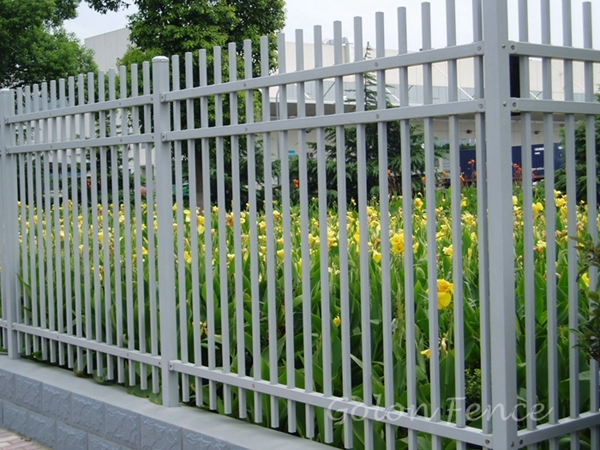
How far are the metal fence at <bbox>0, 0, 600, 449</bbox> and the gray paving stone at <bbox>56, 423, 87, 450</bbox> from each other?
39 cm

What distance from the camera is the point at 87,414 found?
4.83 meters

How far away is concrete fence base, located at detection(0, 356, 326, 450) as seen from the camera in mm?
3896

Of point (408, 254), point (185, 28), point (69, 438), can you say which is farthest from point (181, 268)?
point (185, 28)

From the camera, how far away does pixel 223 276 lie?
4090 mm

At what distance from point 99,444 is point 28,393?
89cm

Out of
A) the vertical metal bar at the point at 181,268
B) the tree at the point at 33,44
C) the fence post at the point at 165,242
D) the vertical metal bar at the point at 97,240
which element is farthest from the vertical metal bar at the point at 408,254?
the tree at the point at 33,44

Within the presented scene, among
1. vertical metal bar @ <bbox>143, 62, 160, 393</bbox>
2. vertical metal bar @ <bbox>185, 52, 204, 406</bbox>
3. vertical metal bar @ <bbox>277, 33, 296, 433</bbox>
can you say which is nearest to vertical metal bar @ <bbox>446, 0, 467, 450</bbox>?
vertical metal bar @ <bbox>277, 33, 296, 433</bbox>

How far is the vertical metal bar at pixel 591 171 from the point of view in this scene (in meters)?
3.09

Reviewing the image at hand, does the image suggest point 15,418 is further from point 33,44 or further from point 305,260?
point 33,44

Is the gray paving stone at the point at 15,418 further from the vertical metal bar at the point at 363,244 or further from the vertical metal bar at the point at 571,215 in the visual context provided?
the vertical metal bar at the point at 571,215

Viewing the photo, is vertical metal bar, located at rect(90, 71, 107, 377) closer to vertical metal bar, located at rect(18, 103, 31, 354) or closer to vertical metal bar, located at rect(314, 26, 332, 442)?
vertical metal bar, located at rect(18, 103, 31, 354)

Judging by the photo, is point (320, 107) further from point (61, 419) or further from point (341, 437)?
point (61, 419)

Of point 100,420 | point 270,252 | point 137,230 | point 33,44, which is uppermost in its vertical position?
point 33,44

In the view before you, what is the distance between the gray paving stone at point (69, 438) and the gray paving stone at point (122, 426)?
0.28m
